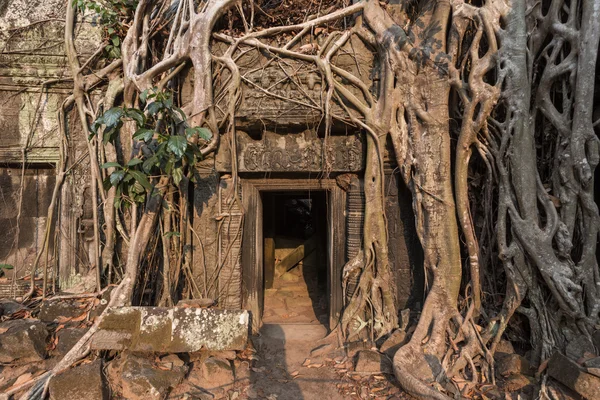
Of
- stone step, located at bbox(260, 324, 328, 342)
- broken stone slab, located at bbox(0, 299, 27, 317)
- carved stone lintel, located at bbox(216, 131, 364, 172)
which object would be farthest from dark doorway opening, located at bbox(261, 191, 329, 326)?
broken stone slab, located at bbox(0, 299, 27, 317)

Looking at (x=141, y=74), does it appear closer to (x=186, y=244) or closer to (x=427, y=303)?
(x=186, y=244)

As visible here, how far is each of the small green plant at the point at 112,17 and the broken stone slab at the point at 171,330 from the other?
287cm

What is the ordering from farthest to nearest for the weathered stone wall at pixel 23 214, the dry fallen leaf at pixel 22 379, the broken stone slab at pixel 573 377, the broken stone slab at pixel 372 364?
the weathered stone wall at pixel 23 214 → the broken stone slab at pixel 372 364 → the dry fallen leaf at pixel 22 379 → the broken stone slab at pixel 573 377

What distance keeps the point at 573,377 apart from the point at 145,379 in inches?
119

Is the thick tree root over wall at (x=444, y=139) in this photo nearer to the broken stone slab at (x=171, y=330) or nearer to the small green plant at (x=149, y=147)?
the small green plant at (x=149, y=147)

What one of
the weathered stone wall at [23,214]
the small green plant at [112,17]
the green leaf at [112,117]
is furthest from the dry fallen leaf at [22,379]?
the small green plant at [112,17]

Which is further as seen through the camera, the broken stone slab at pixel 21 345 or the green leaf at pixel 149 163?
the green leaf at pixel 149 163

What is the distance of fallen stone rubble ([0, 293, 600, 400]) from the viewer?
7.98 ft

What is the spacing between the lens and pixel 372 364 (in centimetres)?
299

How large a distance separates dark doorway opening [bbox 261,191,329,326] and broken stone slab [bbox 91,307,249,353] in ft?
5.68

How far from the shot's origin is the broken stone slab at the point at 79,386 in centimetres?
240

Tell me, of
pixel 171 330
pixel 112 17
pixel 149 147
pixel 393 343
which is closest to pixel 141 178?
pixel 149 147

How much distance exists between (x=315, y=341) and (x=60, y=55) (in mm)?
4303

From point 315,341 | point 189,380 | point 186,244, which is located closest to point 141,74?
point 186,244
